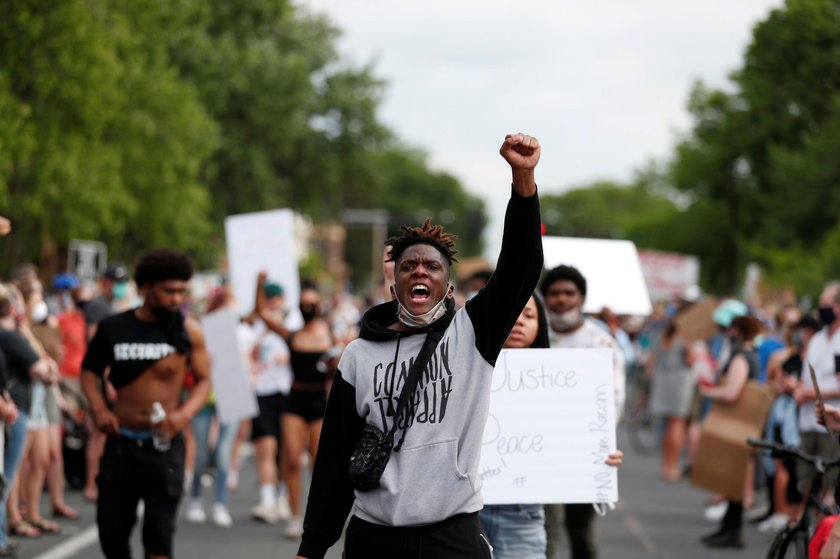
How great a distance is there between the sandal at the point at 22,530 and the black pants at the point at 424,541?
731 centimetres

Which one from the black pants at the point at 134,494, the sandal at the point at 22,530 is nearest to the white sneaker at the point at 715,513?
the sandal at the point at 22,530

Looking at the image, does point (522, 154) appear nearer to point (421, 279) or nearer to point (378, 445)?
point (421, 279)

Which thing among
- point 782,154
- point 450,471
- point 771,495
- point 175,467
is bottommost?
point 771,495

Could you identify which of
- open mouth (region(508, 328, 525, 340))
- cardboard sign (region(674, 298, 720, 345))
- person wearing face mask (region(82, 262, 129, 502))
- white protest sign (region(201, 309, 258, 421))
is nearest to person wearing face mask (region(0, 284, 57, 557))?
white protest sign (region(201, 309, 258, 421))

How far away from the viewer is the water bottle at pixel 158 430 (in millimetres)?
7910

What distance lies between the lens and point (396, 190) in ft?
486

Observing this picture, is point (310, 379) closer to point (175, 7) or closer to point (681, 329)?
point (681, 329)

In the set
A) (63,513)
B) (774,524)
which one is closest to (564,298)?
(63,513)

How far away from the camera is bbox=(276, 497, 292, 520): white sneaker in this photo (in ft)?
43.5

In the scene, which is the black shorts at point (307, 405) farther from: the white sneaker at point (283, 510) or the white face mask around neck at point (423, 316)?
the white face mask around neck at point (423, 316)

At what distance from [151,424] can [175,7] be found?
29.4m

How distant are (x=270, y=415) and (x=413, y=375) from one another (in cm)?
895

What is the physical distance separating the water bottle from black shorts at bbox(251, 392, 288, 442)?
550cm

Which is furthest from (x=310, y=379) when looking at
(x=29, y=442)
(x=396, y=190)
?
(x=396, y=190)
